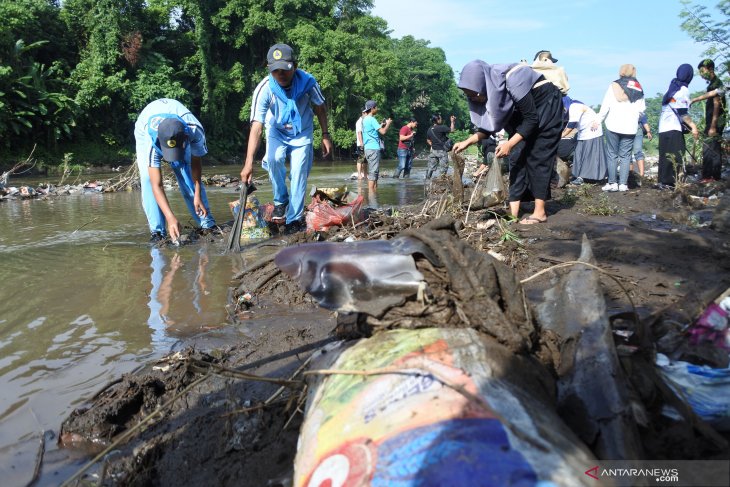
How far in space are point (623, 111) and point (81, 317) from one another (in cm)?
707

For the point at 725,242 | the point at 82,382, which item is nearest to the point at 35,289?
the point at 82,382

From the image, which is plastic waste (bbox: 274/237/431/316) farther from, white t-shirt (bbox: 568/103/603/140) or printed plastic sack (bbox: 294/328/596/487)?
white t-shirt (bbox: 568/103/603/140)

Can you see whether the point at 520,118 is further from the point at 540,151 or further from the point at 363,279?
the point at 363,279

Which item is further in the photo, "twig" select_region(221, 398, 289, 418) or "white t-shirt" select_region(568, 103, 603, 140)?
"white t-shirt" select_region(568, 103, 603, 140)

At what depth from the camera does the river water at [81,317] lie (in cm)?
229

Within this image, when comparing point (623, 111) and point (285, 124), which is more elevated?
point (623, 111)

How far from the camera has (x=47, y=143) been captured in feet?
73.4

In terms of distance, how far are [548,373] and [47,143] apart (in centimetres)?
2584

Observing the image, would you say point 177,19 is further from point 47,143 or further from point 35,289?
point 35,289

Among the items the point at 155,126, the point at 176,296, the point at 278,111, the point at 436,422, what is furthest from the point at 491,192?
the point at 436,422

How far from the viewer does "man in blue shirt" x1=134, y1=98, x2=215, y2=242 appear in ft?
17.0

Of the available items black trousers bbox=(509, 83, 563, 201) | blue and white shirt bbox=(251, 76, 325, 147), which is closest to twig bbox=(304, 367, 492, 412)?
black trousers bbox=(509, 83, 563, 201)

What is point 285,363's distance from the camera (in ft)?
8.50

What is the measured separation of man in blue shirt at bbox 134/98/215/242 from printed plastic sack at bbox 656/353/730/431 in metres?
4.61
